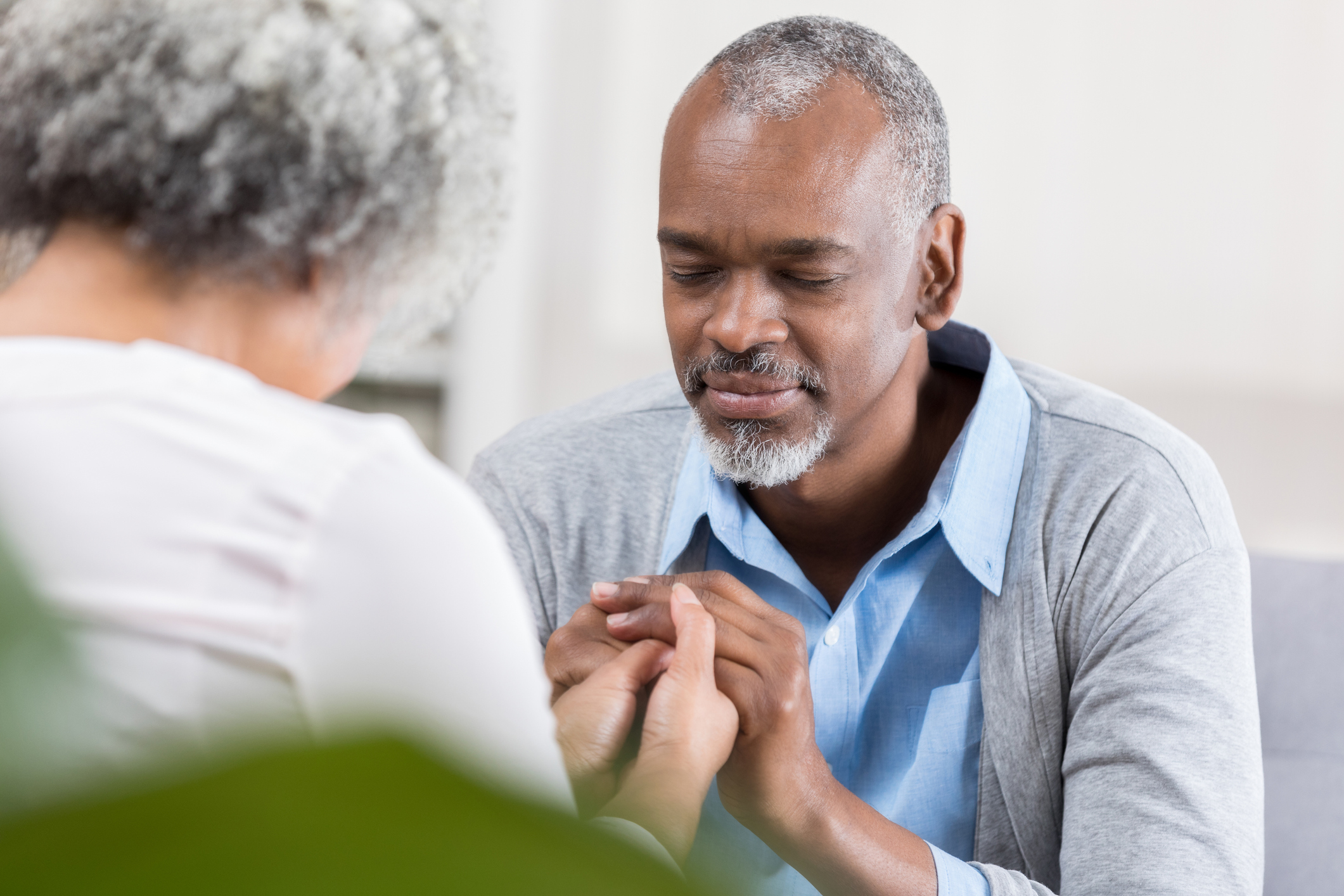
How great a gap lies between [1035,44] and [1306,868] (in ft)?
5.61

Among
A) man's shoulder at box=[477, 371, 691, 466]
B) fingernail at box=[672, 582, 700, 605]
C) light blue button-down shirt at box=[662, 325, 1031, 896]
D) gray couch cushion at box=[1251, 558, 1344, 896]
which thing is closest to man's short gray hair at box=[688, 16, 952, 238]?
light blue button-down shirt at box=[662, 325, 1031, 896]

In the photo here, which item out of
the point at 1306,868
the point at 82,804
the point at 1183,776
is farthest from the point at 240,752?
the point at 1306,868

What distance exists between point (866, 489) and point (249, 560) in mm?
925

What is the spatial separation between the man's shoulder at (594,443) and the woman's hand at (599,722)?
1.37 ft

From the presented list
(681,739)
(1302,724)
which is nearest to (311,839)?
(681,739)

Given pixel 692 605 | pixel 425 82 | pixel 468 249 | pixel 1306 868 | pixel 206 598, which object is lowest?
pixel 1306 868

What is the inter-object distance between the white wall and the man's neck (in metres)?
1.18

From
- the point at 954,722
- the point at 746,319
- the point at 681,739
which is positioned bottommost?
the point at 954,722

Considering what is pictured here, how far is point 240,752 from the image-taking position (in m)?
0.10

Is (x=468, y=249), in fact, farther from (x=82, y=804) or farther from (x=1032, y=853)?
(x=1032, y=853)

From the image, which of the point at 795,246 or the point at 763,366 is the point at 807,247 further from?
the point at 763,366

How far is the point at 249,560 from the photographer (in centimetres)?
49

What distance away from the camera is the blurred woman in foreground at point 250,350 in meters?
0.49

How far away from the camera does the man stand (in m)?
0.99
